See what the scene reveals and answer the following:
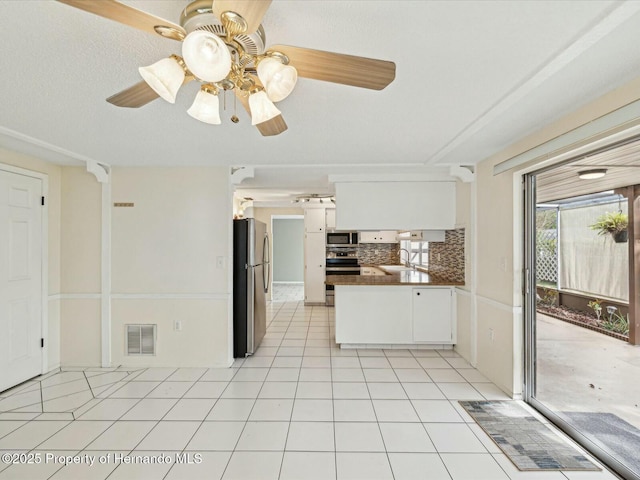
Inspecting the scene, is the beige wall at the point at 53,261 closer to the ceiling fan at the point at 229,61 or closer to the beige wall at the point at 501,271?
the ceiling fan at the point at 229,61

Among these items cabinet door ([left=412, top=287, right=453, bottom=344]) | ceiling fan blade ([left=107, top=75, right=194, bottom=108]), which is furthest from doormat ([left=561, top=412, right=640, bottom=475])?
ceiling fan blade ([left=107, top=75, right=194, bottom=108])

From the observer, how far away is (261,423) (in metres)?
2.43

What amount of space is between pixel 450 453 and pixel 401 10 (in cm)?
247

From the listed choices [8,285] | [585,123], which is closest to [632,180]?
[585,123]

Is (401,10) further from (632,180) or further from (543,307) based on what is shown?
(543,307)

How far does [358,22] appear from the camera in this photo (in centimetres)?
127

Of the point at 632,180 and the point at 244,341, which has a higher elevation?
the point at 632,180

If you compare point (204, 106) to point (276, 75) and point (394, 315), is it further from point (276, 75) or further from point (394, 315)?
point (394, 315)

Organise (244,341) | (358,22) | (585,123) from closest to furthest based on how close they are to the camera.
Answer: (358,22)
(585,123)
(244,341)

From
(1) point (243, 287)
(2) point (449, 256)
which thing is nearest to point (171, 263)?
(1) point (243, 287)

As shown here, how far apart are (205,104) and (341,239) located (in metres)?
5.75

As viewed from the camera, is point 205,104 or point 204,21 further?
point 205,104

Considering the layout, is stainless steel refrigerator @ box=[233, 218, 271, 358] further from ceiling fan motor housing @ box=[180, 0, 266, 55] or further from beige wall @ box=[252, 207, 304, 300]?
beige wall @ box=[252, 207, 304, 300]

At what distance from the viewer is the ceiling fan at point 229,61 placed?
94 centimetres
